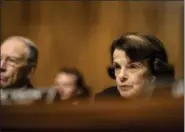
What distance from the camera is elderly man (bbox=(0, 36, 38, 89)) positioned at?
2.96 feet

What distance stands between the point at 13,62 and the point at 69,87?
0.16 m

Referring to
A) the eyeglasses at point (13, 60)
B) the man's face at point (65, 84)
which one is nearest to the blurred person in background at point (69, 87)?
the man's face at point (65, 84)

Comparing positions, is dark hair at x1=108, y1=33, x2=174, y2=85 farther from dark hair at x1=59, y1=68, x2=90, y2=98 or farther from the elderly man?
the elderly man

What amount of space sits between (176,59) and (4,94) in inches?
17.8

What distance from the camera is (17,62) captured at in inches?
35.5

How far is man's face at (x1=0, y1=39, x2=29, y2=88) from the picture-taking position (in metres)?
0.90

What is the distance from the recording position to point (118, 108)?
857 millimetres

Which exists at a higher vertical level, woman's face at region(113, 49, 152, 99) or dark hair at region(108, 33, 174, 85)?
dark hair at region(108, 33, 174, 85)

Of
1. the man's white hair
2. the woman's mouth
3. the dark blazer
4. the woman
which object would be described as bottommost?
the dark blazer

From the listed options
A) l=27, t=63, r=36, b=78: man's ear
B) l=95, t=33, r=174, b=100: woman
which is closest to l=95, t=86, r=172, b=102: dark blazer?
l=95, t=33, r=174, b=100: woman

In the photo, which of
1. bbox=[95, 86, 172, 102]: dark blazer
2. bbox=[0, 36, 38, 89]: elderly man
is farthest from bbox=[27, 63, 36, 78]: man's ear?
bbox=[95, 86, 172, 102]: dark blazer

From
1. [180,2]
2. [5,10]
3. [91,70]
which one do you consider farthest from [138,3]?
[5,10]

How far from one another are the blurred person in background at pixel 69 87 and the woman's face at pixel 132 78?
90mm

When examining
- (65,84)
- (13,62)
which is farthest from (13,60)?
(65,84)
